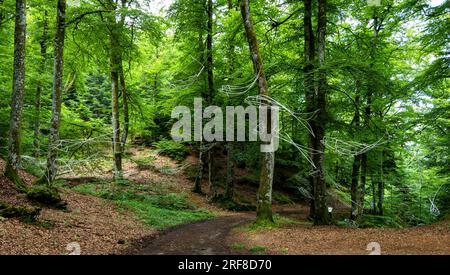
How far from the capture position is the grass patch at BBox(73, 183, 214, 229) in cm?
1416

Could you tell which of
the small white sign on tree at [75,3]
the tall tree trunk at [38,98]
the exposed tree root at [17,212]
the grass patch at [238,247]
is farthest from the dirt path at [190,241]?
the tall tree trunk at [38,98]

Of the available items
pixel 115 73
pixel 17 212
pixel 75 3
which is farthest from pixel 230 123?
pixel 17 212

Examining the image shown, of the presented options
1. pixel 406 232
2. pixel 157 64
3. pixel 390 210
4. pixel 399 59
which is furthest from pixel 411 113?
pixel 157 64

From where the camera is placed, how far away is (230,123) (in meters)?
20.0

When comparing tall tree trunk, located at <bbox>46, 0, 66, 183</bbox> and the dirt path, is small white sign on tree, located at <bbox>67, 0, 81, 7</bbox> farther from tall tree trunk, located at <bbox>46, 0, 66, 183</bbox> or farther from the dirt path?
the dirt path

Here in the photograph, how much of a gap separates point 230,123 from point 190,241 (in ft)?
34.8

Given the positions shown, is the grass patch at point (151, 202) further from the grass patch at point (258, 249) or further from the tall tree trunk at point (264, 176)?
the grass patch at point (258, 249)

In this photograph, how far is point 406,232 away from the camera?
1021cm

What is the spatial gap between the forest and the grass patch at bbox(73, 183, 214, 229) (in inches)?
5.1

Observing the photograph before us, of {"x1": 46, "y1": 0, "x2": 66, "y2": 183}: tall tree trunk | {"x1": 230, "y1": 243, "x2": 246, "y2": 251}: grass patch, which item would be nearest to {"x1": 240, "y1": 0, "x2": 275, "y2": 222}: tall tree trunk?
{"x1": 230, "y1": 243, "x2": 246, "y2": 251}: grass patch

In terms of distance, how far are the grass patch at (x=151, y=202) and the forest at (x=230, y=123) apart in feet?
0.43

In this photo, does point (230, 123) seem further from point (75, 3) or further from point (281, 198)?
point (75, 3)
